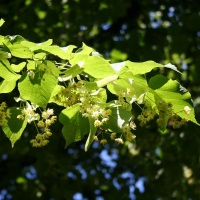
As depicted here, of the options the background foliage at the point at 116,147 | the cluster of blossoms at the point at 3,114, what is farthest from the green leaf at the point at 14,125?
the background foliage at the point at 116,147

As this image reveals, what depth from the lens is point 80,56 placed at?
130 centimetres

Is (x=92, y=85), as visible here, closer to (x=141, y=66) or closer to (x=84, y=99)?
(x=84, y=99)

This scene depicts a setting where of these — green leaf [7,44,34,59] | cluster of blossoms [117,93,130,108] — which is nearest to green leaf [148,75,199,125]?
cluster of blossoms [117,93,130,108]

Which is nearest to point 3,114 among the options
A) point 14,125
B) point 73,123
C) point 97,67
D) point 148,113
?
point 14,125

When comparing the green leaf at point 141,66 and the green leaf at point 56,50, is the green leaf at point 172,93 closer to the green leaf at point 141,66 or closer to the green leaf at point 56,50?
the green leaf at point 141,66

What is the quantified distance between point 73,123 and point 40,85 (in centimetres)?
21

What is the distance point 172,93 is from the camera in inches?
54.8

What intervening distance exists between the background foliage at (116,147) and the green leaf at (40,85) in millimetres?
2272

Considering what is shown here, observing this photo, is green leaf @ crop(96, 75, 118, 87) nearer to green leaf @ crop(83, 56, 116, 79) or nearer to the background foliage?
green leaf @ crop(83, 56, 116, 79)

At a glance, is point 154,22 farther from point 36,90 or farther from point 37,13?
point 36,90

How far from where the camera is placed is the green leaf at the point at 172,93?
1386 mm

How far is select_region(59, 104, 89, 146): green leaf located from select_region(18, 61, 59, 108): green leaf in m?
0.13

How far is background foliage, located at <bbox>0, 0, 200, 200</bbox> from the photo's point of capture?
3957mm

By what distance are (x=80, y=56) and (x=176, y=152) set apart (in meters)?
2.93
